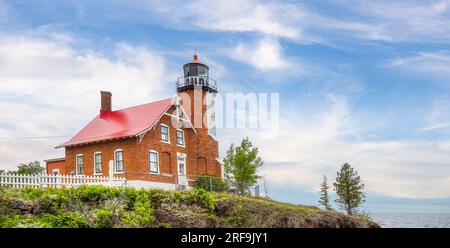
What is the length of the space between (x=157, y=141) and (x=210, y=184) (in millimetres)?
4542

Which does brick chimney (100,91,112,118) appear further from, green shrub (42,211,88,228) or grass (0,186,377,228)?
green shrub (42,211,88,228)

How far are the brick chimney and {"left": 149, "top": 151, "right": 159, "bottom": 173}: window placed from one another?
234 inches

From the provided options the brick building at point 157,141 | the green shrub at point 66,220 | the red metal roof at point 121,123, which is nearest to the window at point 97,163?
the brick building at point 157,141

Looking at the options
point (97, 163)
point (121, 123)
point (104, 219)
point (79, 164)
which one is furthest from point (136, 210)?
point (79, 164)

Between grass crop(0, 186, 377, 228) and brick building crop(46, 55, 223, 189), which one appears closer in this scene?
grass crop(0, 186, 377, 228)

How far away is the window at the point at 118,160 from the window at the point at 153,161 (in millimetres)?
1693

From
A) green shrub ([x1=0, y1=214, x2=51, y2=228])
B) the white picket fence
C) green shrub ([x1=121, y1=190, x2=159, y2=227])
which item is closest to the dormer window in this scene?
the white picket fence

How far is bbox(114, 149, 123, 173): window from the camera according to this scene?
97.8 ft

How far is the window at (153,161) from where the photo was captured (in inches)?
1185

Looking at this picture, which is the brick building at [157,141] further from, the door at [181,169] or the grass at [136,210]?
the grass at [136,210]

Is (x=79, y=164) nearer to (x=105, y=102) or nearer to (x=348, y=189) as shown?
(x=105, y=102)
